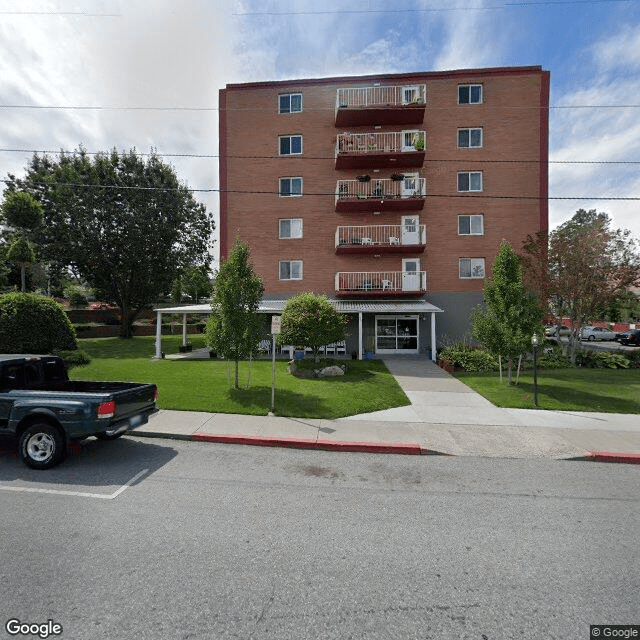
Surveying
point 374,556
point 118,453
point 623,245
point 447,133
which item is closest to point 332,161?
point 447,133

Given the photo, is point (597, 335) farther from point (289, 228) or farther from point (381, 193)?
point (289, 228)

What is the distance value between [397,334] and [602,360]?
32.5 ft

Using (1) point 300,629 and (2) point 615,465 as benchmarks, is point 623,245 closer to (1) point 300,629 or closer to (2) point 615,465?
(2) point 615,465

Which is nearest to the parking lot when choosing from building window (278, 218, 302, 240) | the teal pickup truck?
the teal pickup truck

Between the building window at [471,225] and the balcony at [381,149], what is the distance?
4232mm

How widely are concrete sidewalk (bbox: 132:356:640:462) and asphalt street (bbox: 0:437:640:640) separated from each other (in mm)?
900

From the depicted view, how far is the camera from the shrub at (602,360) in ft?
54.3

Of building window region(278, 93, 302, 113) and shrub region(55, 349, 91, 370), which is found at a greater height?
building window region(278, 93, 302, 113)

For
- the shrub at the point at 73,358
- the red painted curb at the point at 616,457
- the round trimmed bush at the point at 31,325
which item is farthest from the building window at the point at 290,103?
the red painted curb at the point at 616,457

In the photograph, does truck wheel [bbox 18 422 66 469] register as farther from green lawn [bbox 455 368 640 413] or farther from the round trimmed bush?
the round trimmed bush

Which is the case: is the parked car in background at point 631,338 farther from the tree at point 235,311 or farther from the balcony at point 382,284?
the tree at point 235,311

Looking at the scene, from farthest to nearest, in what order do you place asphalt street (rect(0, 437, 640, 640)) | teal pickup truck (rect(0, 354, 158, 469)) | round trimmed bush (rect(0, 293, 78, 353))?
1. round trimmed bush (rect(0, 293, 78, 353))
2. teal pickup truck (rect(0, 354, 158, 469))
3. asphalt street (rect(0, 437, 640, 640))

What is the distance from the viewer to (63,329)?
1585 centimetres

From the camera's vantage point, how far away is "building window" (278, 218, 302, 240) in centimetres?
2150
